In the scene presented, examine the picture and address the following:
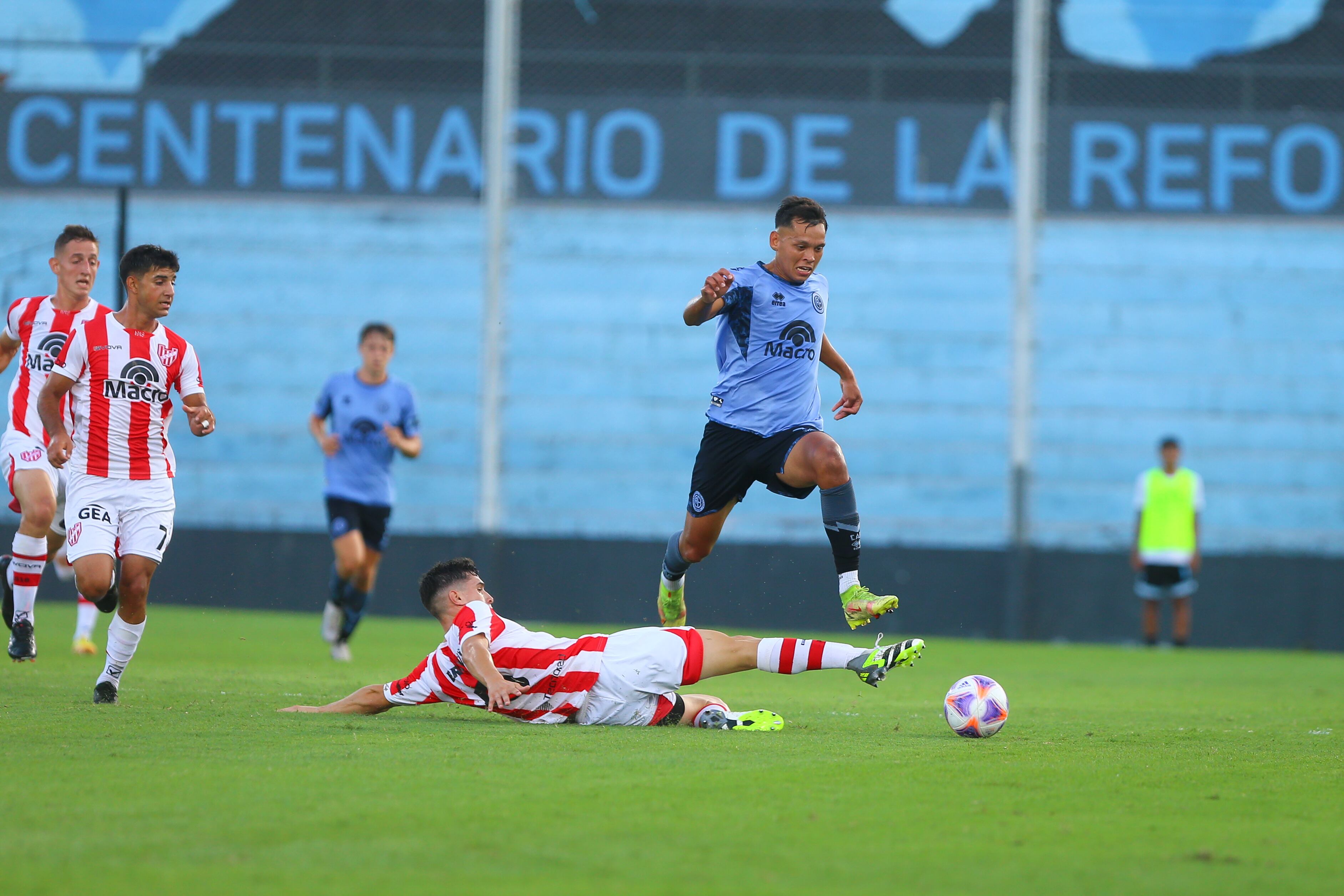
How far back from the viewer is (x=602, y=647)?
607 cm

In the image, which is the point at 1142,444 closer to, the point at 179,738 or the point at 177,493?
the point at 177,493

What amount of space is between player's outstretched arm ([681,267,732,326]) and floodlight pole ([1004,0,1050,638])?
10.2 m

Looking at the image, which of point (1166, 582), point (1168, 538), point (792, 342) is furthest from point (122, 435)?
point (1166, 582)

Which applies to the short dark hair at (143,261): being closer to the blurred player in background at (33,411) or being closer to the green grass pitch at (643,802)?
the blurred player in background at (33,411)

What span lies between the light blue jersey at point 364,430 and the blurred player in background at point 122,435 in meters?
4.18

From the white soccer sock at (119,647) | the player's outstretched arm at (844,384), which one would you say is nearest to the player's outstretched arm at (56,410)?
the white soccer sock at (119,647)

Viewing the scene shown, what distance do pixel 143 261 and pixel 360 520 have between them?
4.64m

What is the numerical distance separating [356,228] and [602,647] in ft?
40.9

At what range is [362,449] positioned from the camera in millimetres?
11039

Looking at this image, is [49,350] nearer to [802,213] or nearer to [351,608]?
[351,608]

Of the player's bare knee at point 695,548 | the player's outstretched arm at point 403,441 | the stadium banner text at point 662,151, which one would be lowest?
the player's bare knee at point 695,548

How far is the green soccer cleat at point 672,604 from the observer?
775 centimetres

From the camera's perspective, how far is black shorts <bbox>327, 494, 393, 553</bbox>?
1094 cm

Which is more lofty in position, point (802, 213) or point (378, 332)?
point (802, 213)
